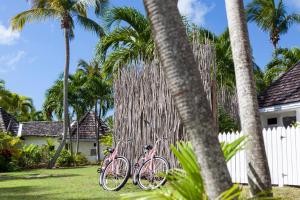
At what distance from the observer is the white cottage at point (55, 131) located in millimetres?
43750

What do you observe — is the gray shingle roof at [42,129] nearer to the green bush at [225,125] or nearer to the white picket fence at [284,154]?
the green bush at [225,125]

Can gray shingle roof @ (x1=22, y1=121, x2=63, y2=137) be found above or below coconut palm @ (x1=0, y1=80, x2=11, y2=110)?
below

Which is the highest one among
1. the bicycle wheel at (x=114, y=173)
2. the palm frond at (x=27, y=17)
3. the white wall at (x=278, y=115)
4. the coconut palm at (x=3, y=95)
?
the palm frond at (x=27, y=17)

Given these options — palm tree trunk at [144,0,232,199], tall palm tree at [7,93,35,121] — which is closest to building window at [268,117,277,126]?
palm tree trunk at [144,0,232,199]

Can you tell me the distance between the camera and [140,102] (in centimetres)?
1338

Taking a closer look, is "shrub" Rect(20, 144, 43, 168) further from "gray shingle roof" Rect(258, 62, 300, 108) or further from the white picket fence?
the white picket fence

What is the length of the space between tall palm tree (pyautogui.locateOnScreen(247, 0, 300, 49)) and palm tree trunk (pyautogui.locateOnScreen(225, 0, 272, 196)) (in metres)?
25.5

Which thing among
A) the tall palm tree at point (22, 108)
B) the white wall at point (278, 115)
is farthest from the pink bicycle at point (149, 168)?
the tall palm tree at point (22, 108)

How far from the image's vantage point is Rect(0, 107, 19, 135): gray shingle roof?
137 ft

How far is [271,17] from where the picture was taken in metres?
31.7

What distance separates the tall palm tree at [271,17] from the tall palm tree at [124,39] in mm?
14208

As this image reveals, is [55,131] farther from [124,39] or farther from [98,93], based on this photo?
[124,39]

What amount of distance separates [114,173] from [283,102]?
6.50 meters

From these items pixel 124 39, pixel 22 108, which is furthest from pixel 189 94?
pixel 22 108
